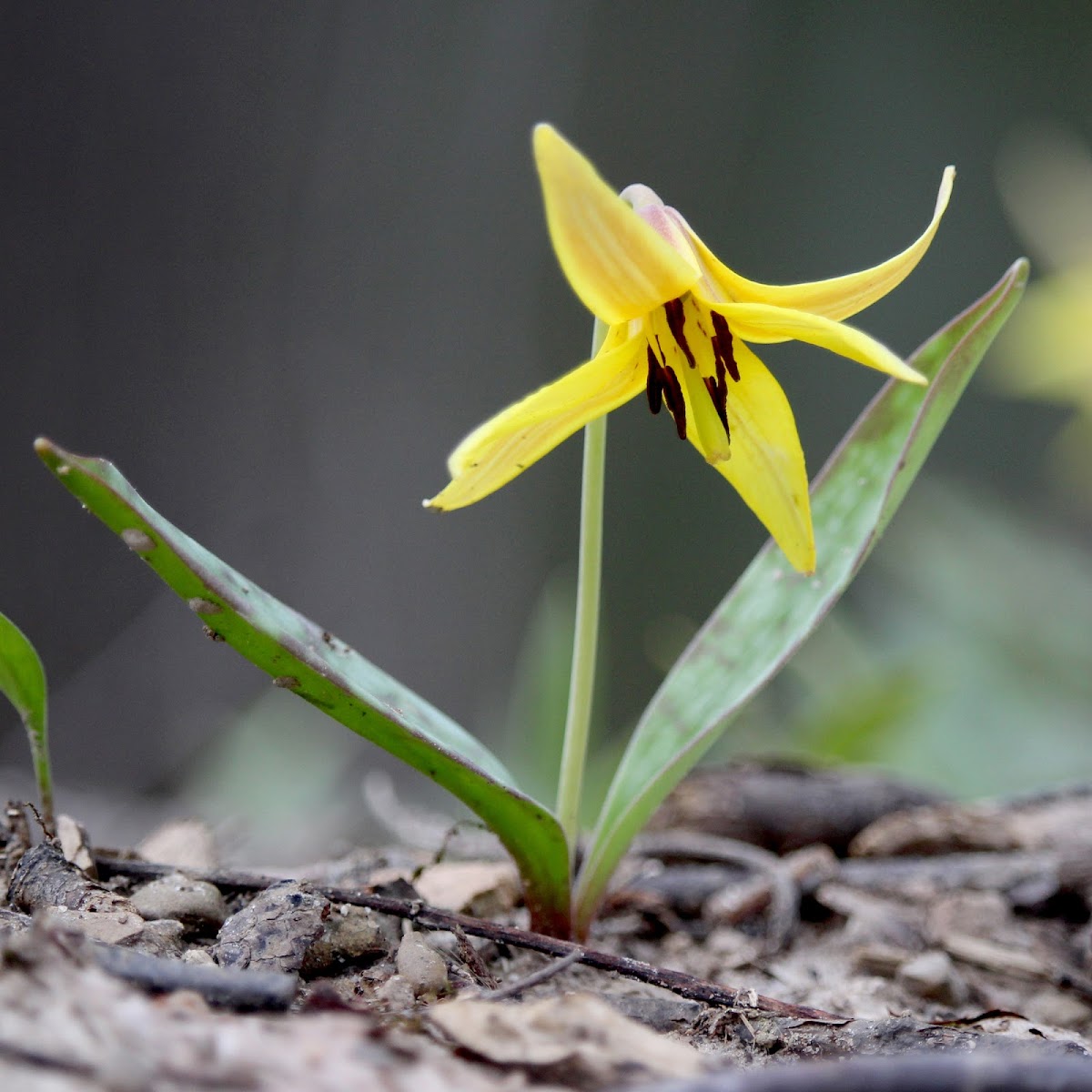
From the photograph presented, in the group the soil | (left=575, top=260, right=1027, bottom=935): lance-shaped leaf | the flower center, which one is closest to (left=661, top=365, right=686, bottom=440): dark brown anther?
the flower center

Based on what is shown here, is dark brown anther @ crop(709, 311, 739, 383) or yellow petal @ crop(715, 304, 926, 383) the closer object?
yellow petal @ crop(715, 304, 926, 383)

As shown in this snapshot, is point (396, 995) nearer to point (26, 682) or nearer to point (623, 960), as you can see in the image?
point (623, 960)

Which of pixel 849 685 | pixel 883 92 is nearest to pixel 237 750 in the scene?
pixel 849 685

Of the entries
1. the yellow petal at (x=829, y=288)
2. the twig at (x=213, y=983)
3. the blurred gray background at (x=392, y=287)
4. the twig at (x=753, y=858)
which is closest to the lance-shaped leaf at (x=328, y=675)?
the twig at (x=213, y=983)

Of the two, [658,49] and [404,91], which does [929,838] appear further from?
[658,49]

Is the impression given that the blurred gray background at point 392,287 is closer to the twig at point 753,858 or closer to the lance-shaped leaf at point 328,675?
the twig at point 753,858

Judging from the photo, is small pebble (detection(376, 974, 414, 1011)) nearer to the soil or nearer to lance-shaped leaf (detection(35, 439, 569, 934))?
the soil

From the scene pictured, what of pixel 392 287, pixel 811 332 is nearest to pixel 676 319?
pixel 811 332
